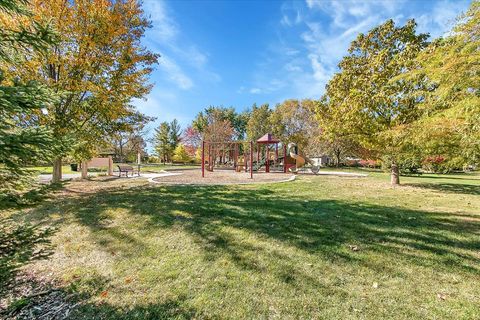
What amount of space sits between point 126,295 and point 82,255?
154 centimetres

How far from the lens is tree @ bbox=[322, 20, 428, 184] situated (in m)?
9.73

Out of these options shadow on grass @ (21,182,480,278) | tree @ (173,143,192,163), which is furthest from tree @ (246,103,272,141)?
shadow on grass @ (21,182,480,278)

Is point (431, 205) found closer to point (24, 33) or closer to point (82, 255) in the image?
point (82, 255)

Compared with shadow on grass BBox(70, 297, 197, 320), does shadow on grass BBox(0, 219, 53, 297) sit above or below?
above

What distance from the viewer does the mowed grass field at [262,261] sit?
254 centimetres

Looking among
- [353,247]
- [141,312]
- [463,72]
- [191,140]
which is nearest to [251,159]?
[353,247]

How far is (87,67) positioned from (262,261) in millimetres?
8978

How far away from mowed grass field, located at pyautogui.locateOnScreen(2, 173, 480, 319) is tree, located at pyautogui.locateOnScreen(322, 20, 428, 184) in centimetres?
495

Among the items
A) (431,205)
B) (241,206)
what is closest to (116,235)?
(241,206)

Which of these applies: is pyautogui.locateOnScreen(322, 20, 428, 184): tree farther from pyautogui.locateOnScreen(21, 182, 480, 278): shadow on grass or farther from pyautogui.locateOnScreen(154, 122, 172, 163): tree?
pyautogui.locateOnScreen(154, 122, 172, 163): tree

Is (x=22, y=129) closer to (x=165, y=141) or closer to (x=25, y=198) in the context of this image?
(x=25, y=198)

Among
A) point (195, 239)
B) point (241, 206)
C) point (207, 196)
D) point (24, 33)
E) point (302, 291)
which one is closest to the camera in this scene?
point (24, 33)

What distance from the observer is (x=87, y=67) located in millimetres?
8602

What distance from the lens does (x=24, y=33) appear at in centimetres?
251
